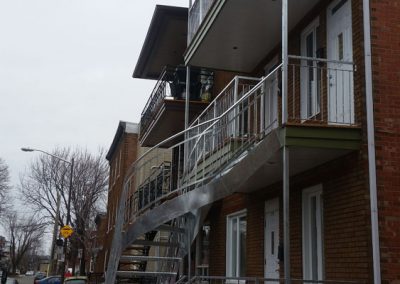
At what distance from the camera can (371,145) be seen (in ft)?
26.6

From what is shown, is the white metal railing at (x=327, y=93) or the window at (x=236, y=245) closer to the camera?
the white metal railing at (x=327, y=93)

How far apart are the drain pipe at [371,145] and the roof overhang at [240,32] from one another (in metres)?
2.12

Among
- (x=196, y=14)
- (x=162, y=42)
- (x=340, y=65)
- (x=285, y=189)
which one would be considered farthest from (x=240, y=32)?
(x=162, y=42)

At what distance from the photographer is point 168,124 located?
63.5ft

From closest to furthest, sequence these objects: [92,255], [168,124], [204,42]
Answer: [204,42]
[168,124]
[92,255]

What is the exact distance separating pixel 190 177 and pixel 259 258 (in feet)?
7.31

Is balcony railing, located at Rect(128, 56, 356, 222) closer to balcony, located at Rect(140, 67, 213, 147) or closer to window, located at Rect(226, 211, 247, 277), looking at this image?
window, located at Rect(226, 211, 247, 277)

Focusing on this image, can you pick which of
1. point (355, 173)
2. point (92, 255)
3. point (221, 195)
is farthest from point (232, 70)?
point (92, 255)

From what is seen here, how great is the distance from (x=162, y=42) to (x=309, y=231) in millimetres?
11234

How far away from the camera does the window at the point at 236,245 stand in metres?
13.5

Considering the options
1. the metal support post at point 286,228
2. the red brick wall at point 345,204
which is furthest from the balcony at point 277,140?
the metal support post at point 286,228

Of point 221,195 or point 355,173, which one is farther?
point 221,195

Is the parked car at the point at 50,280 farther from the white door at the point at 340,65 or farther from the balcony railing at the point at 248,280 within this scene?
the white door at the point at 340,65

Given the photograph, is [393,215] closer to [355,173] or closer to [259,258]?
[355,173]
